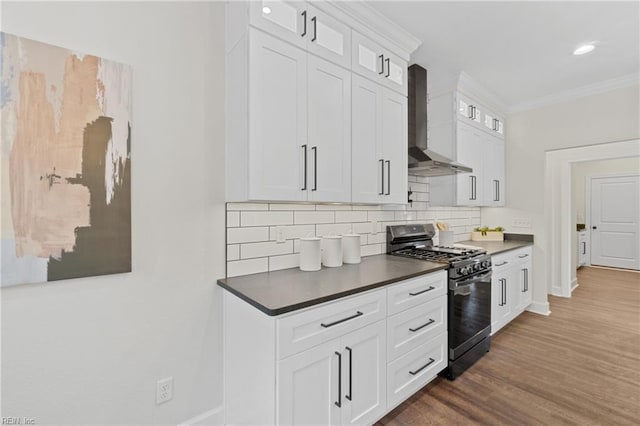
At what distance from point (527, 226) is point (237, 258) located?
395 cm

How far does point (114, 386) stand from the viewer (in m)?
1.44

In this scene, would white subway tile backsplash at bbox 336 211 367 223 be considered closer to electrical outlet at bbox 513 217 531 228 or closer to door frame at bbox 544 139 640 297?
electrical outlet at bbox 513 217 531 228

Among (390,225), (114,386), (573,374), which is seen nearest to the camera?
(114,386)

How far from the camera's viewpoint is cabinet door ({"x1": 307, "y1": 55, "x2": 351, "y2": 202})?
1.83m

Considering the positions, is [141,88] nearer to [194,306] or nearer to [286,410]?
[194,306]

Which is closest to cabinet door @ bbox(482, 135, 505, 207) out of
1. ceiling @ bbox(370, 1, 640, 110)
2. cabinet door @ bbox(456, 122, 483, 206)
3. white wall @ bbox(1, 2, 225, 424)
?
cabinet door @ bbox(456, 122, 483, 206)

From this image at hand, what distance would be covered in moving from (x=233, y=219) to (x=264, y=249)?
0.30 meters

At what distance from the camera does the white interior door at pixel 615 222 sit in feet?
20.5

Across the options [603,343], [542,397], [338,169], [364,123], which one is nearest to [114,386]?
[338,169]

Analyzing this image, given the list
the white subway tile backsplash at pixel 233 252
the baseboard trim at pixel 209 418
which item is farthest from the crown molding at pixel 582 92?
the baseboard trim at pixel 209 418

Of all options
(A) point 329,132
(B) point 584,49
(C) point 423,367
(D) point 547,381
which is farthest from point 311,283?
(B) point 584,49

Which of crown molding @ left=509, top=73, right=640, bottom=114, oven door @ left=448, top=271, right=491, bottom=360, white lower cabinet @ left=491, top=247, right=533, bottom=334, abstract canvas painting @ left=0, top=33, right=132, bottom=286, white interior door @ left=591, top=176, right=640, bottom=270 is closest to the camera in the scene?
abstract canvas painting @ left=0, top=33, right=132, bottom=286

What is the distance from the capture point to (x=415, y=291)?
197 cm

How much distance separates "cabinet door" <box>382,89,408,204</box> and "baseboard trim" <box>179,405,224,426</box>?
179cm
